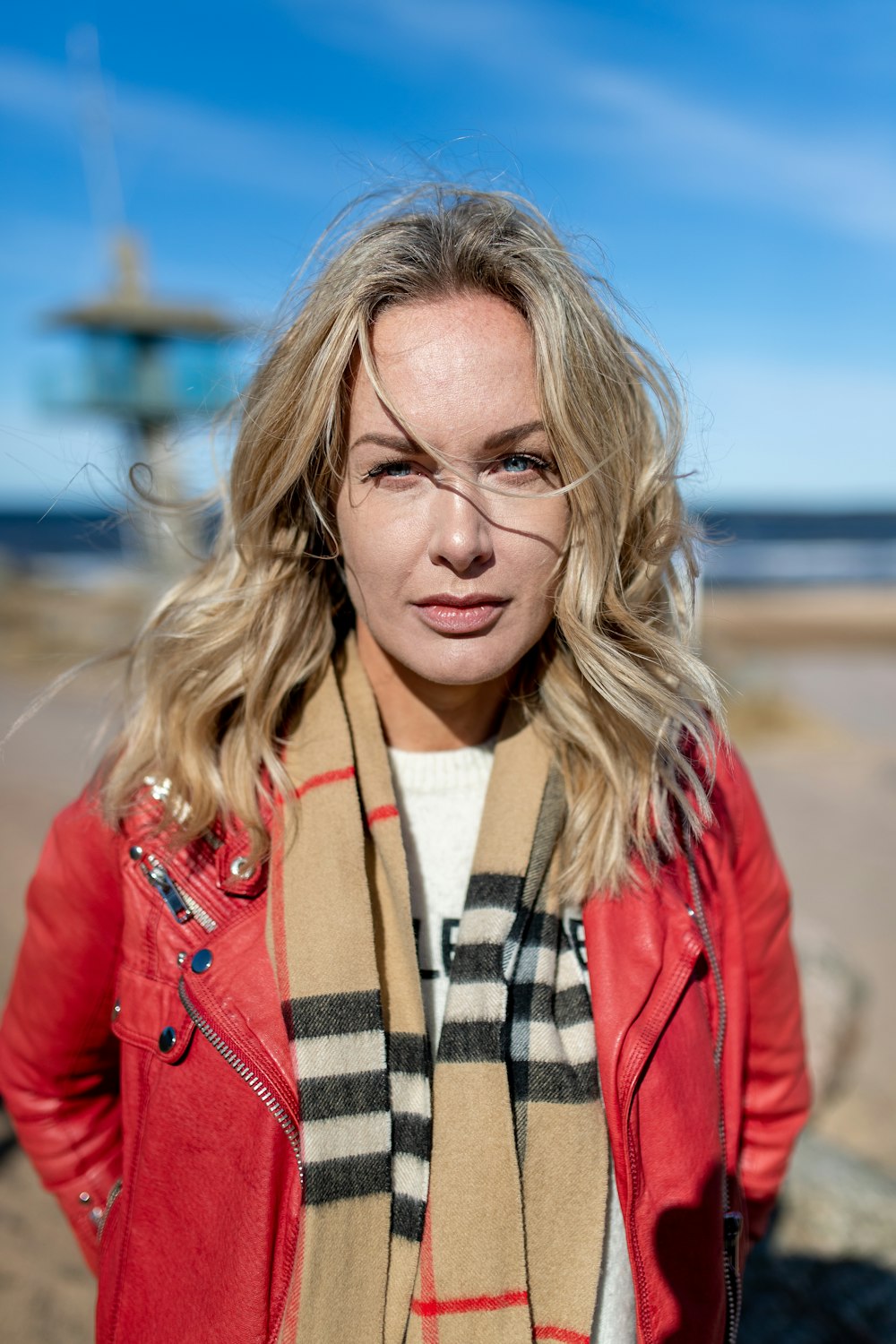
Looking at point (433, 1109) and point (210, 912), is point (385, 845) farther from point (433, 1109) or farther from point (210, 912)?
point (433, 1109)

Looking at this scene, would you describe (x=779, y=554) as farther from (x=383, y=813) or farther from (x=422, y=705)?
(x=383, y=813)

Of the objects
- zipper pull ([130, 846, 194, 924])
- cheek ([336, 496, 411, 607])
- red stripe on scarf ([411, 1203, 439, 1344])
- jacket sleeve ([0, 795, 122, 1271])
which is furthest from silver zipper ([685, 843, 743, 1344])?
jacket sleeve ([0, 795, 122, 1271])

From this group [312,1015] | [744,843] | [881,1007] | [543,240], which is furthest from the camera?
[881,1007]

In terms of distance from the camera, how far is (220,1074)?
1462 mm

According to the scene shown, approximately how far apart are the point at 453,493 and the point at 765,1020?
124cm

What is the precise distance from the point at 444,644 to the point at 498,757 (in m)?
0.29

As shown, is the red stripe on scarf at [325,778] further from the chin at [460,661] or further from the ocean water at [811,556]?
the ocean water at [811,556]

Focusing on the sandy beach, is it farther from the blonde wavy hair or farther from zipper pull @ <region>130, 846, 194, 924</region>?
zipper pull @ <region>130, 846, 194, 924</region>

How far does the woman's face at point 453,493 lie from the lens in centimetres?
155

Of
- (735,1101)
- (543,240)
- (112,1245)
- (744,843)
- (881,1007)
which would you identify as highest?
(543,240)

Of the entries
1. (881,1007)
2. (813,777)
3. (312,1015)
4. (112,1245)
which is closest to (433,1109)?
(312,1015)

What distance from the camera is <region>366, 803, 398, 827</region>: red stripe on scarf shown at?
1.65m

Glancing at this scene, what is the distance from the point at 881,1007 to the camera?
4.75m

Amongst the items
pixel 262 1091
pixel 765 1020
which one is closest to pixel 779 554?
pixel 765 1020
